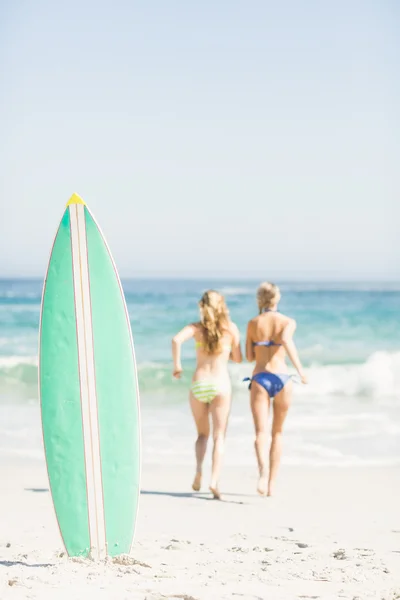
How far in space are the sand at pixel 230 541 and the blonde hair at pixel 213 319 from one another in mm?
1068

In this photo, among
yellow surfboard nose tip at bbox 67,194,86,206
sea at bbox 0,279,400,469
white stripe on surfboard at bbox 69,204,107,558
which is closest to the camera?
white stripe on surfboard at bbox 69,204,107,558

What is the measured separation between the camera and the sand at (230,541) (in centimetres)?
370

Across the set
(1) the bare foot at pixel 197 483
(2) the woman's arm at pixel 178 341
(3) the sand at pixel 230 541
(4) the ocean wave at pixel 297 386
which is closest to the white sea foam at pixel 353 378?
(4) the ocean wave at pixel 297 386

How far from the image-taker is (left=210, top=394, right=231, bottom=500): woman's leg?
6090 millimetres

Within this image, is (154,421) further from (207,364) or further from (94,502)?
(94,502)

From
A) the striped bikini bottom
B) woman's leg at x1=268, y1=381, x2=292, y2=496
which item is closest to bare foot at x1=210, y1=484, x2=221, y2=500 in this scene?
woman's leg at x1=268, y1=381, x2=292, y2=496

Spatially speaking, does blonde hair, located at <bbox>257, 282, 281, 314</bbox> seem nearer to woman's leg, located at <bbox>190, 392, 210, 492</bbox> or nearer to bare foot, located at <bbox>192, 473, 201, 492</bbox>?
woman's leg, located at <bbox>190, 392, 210, 492</bbox>

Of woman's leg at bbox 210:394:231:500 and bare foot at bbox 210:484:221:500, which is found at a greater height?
woman's leg at bbox 210:394:231:500

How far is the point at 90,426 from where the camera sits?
395cm

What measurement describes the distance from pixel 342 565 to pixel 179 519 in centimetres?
146

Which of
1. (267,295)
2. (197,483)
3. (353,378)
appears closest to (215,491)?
(197,483)

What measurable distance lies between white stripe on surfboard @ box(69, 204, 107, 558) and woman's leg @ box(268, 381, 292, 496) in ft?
7.68

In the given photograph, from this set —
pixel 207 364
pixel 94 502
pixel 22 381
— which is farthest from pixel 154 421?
pixel 94 502

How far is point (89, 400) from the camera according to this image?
13.0ft
